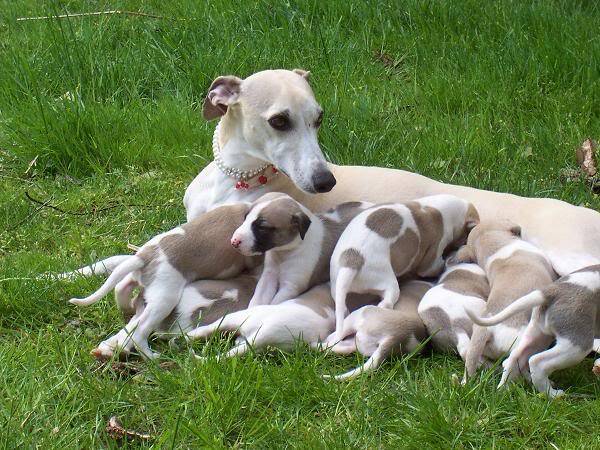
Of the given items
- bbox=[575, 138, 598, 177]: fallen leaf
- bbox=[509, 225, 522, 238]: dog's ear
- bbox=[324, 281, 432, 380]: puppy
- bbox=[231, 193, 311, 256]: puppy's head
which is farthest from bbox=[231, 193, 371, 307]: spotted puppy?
bbox=[575, 138, 598, 177]: fallen leaf

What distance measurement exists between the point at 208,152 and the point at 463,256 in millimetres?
1882

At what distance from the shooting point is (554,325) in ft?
9.98

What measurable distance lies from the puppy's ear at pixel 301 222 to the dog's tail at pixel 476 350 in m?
0.80

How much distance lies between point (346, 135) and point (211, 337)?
79.9 inches

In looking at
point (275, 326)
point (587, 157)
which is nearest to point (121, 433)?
point (275, 326)

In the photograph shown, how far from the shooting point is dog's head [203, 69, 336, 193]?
389 centimetres

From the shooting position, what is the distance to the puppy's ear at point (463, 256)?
12.3 feet

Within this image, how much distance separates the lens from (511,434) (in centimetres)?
295

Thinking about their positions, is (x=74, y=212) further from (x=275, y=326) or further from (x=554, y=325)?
(x=554, y=325)

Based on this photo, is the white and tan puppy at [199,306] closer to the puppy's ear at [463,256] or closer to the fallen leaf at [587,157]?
the puppy's ear at [463,256]

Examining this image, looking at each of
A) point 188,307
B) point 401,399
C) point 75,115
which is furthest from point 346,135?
point 401,399

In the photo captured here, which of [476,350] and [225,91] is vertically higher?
[225,91]

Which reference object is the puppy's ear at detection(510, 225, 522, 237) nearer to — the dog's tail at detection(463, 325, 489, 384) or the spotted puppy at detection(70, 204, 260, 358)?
the dog's tail at detection(463, 325, 489, 384)

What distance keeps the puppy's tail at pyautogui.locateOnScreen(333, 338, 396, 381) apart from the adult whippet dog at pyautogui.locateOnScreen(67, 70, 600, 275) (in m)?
0.83
